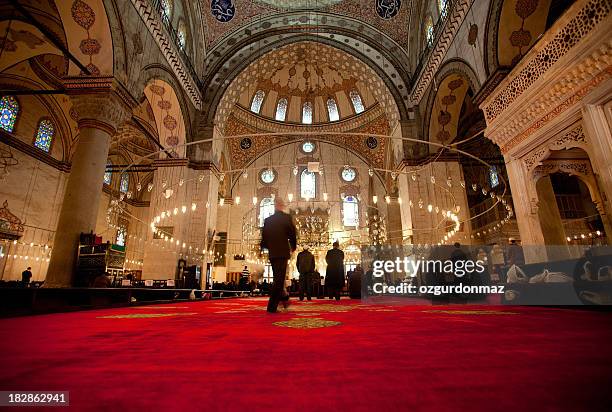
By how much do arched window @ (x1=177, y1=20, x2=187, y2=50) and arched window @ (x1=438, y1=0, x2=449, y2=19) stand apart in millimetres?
8589

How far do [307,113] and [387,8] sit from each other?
7568 millimetres

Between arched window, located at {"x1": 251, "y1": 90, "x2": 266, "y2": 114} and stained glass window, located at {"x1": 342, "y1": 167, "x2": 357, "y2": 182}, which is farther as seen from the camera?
stained glass window, located at {"x1": 342, "y1": 167, "x2": 357, "y2": 182}

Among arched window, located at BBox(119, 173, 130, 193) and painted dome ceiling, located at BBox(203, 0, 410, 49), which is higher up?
painted dome ceiling, located at BBox(203, 0, 410, 49)

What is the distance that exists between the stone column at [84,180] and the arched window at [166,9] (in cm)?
418

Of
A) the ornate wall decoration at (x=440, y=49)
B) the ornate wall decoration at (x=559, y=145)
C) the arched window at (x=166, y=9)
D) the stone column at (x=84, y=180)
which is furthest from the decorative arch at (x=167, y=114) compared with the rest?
the ornate wall decoration at (x=559, y=145)

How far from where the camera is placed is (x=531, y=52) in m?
4.58

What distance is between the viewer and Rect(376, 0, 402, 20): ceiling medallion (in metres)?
12.0

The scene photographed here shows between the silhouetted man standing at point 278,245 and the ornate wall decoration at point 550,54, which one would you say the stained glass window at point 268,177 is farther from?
the silhouetted man standing at point 278,245

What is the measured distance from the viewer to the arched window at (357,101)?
17.1 meters

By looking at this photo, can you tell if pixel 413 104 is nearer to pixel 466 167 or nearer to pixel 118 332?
pixel 466 167

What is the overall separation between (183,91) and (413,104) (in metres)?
8.63

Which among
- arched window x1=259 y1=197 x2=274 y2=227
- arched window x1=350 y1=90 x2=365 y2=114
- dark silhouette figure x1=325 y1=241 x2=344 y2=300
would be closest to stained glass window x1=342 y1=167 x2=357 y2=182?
arched window x1=350 y1=90 x2=365 y2=114

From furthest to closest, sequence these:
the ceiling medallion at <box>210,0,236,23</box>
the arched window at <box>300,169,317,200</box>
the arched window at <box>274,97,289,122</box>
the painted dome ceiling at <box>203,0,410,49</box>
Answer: the arched window at <box>300,169,317,200</box> → the arched window at <box>274,97,289,122</box> → the ceiling medallion at <box>210,0,236,23</box> → the painted dome ceiling at <box>203,0,410,49</box>

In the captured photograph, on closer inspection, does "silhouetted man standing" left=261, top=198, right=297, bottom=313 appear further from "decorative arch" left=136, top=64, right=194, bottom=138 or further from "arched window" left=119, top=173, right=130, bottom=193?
"arched window" left=119, top=173, right=130, bottom=193
